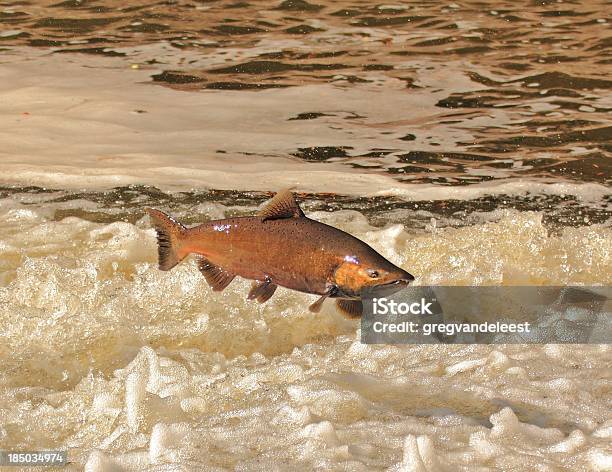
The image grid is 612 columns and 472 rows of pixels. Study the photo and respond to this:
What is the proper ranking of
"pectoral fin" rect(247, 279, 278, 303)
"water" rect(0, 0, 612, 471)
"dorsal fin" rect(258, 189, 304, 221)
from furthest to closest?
"water" rect(0, 0, 612, 471), "dorsal fin" rect(258, 189, 304, 221), "pectoral fin" rect(247, 279, 278, 303)

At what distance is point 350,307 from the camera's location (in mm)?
3105

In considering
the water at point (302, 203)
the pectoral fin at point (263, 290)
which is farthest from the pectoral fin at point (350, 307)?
the water at point (302, 203)

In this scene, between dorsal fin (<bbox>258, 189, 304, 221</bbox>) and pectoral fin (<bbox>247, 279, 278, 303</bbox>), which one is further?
dorsal fin (<bbox>258, 189, 304, 221</bbox>)

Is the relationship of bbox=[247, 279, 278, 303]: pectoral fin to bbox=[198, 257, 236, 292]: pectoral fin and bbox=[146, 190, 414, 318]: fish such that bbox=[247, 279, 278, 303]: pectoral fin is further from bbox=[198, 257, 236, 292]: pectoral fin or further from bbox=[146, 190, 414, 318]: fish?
bbox=[198, 257, 236, 292]: pectoral fin

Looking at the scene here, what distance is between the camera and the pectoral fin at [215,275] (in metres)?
3.11

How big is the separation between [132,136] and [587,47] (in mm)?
5156

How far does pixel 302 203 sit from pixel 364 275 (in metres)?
3.58

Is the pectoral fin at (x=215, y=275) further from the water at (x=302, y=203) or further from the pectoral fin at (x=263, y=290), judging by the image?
the water at (x=302, y=203)

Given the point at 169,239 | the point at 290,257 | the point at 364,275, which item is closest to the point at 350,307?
the point at 364,275

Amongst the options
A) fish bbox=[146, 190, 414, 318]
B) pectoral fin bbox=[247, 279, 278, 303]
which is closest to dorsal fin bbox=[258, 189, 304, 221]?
fish bbox=[146, 190, 414, 318]

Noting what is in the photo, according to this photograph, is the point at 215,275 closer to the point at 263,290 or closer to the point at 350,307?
the point at 263,290

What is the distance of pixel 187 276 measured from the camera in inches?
204

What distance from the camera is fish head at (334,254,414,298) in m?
3.03

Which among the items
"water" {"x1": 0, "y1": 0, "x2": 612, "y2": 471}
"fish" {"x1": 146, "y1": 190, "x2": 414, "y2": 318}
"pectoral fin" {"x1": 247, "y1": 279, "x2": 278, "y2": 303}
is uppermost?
"fish" {"x1": 146, "y1": 190, "x2": 414, "y2": 318}
